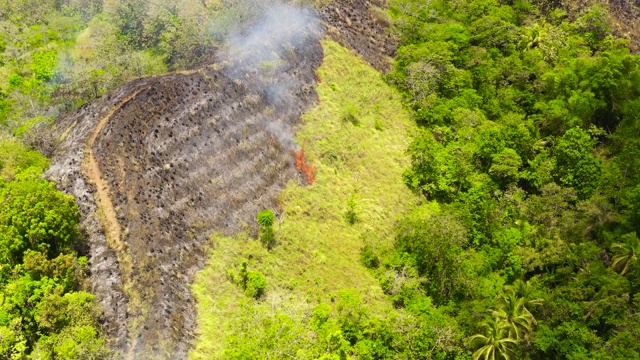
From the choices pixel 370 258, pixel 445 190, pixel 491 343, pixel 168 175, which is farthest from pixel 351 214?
pixel 168 175

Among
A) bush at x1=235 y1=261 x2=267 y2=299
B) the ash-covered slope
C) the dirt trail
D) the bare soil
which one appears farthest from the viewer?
the bare soil

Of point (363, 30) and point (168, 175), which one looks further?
point (363, 30)

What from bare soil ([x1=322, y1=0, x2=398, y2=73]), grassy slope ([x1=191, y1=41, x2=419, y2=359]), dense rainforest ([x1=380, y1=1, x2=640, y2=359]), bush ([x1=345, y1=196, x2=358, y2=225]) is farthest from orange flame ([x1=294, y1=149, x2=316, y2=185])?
bare soil ([x1=322, y1=0, x2=398, y2=73])

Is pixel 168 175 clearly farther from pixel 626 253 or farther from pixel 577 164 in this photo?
pixel 577 164

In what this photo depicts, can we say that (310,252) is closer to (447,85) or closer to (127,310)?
(127,310)

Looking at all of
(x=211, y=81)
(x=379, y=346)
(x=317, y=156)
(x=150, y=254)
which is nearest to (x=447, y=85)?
(x=317, y=156)

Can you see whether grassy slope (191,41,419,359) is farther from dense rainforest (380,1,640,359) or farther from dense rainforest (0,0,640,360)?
dense rainforest (380,1,640,359)
